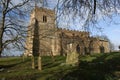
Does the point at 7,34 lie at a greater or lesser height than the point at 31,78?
greater

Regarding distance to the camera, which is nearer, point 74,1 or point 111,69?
point 74,1

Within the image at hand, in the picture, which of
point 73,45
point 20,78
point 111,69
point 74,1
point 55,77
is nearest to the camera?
point 74,1

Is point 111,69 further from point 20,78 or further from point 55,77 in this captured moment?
point 20,78

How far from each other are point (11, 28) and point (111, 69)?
11.5 metres

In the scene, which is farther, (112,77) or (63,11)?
(112,77)

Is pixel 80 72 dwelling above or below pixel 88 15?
below

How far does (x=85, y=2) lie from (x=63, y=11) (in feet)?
3.96

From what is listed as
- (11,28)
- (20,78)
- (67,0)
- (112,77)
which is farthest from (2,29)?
(67,0)

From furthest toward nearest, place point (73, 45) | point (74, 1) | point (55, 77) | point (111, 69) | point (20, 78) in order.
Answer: point (73, 45) < point (111, 69) < point (20, 78) < point (55, 77) < point (74, 1)

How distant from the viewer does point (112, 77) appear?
2441 centimetres

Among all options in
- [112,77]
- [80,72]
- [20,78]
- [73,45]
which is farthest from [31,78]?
[73,45]

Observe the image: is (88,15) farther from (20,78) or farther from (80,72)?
(20,78)

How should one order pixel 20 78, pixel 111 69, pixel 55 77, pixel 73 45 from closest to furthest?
pixel 55 77, pixel 20 78, pixel 111 69, pixel 73 45

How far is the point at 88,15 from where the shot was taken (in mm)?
13734
